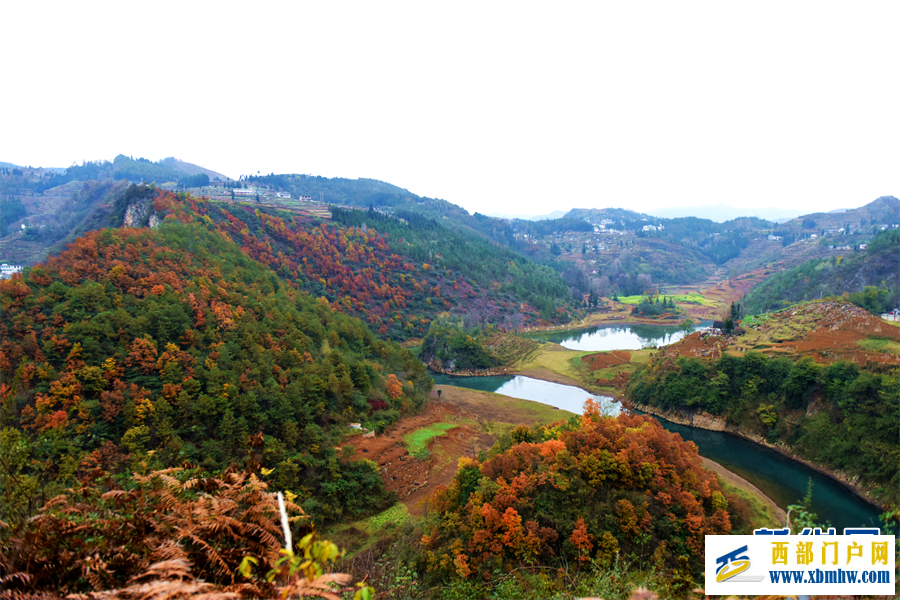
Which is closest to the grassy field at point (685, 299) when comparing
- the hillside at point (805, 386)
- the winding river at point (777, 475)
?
the hillside at point (805, 386)

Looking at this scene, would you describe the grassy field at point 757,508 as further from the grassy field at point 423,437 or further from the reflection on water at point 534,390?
the grassy field at point 423,437

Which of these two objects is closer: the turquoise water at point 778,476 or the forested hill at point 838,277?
the turquoise water at point 778,476

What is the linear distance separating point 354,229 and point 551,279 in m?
41.0

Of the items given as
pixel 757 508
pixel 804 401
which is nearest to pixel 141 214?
pixel 757 508

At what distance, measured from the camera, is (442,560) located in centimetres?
1202

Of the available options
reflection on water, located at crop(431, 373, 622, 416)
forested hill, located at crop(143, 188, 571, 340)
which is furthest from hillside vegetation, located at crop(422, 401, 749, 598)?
forested hill, located at crop(143, 188, 571, 340)

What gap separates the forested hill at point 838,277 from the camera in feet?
216

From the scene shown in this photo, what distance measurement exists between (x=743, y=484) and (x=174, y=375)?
2905 centimetres

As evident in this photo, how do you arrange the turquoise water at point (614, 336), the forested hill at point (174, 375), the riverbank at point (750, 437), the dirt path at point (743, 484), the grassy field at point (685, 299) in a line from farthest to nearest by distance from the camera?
the grassy field at point (685, 299), the turquoise water at point (614, 336), the riverbank at point (750, 437), the dirt path at point (743, 484), the forested hill at point (174, 375)

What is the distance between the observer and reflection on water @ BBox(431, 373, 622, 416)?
37781 millimetres

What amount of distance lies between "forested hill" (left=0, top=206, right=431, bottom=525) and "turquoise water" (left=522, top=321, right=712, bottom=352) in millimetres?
36831

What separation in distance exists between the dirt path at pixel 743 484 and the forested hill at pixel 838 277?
175 ft

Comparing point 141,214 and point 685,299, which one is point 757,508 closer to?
point 141,214

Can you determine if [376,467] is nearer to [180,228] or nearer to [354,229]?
[180,228]
